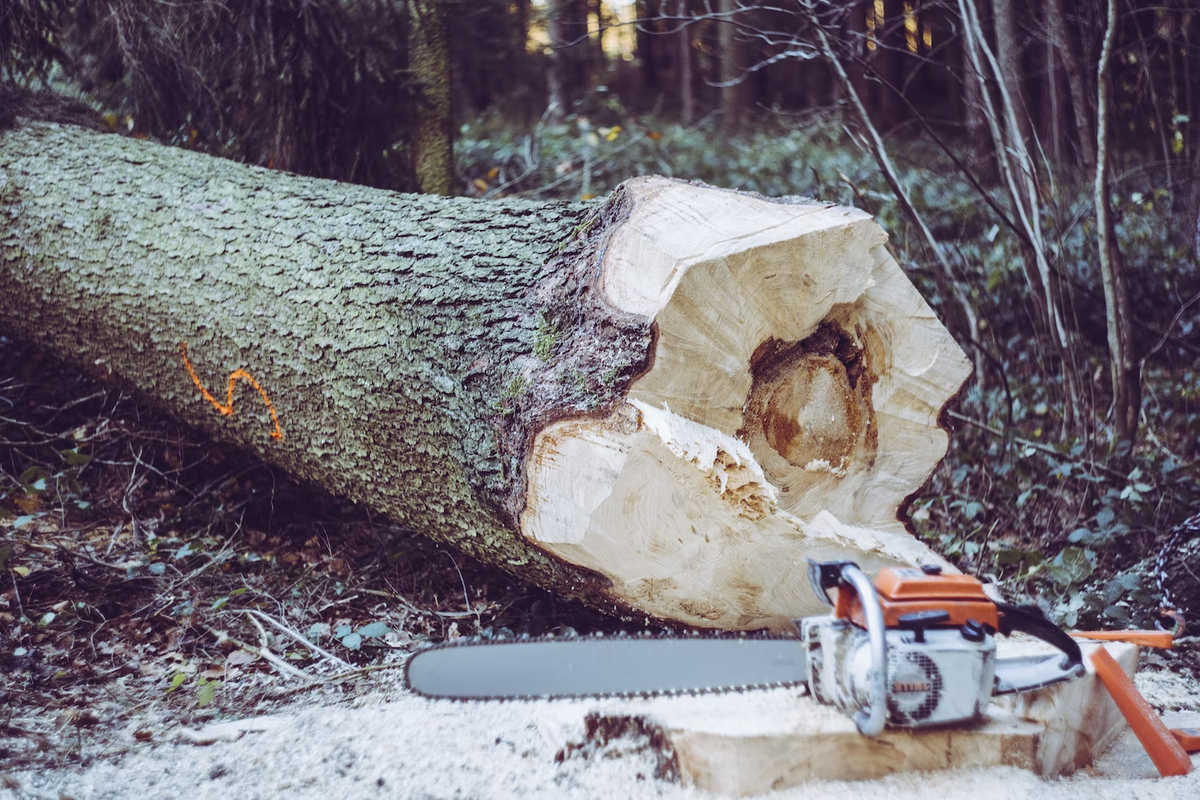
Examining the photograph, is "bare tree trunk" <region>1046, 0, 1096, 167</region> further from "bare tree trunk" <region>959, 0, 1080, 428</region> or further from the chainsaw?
the chainsaw

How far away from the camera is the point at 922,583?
1.57 metres

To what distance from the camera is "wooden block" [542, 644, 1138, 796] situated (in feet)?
5.36

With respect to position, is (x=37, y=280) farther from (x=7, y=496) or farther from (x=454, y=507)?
(x=454, y=507)

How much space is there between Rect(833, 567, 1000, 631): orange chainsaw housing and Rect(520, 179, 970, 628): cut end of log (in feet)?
1.42

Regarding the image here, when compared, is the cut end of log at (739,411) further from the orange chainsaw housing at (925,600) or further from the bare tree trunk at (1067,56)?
the bare tree trunk at (1067,56)

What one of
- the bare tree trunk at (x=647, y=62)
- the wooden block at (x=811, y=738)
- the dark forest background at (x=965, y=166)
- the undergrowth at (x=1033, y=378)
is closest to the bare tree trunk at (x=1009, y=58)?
the dark forest background at (x=965, y=166)

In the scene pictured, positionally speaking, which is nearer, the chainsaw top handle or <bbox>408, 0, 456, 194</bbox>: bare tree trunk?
the chainsaw top handle

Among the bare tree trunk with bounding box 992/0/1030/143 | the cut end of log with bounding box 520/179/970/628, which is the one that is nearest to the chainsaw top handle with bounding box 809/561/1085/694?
the cut end of log with bounding box 520/179/970/628

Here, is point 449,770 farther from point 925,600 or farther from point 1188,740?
point 1188,740

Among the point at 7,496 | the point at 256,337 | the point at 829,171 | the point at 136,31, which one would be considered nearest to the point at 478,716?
the point at 256,337

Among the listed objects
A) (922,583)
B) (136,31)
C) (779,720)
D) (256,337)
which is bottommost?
(779,720)

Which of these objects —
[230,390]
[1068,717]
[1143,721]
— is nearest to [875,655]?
[1068,717]

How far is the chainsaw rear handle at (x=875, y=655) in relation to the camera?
1.45m

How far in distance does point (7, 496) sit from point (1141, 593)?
387cm
